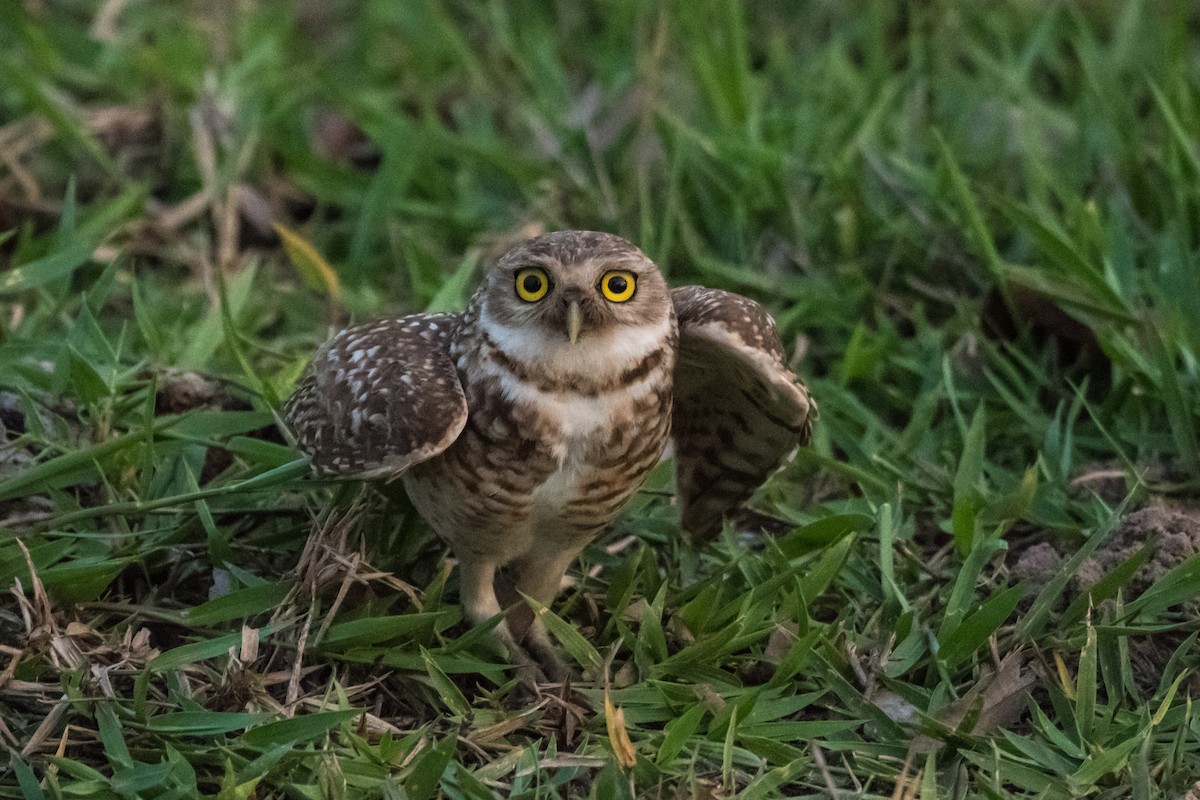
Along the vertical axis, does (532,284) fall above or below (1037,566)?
above

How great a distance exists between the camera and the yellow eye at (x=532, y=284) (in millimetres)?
2848

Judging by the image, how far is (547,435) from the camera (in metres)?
2.82

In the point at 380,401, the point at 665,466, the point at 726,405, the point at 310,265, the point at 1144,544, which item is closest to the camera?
the point at 380,401

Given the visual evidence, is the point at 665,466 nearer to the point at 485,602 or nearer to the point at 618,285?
the point at 485,602

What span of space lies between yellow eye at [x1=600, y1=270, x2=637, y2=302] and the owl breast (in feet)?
0.25

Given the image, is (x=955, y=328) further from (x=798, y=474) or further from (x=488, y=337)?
(x=488, y=337)

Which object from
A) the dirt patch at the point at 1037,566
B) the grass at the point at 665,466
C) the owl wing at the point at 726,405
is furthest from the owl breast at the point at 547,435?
the dirt patch at the point at 1037,566

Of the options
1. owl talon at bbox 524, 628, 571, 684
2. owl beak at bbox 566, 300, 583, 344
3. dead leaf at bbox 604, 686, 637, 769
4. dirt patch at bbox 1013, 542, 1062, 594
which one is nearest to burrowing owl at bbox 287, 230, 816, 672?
owl beak at bbox 566, 300, 583, 344

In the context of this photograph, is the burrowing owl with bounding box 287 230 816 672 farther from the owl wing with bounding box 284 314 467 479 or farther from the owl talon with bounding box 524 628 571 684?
the owl talon with bounding box 524 628 571 684

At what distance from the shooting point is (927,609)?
3221 mm

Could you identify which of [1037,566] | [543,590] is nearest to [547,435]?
[543,590]

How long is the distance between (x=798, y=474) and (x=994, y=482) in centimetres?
49

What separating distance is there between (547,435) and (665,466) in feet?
2.73

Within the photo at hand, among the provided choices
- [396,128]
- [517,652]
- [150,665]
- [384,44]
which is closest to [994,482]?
[517,652]
